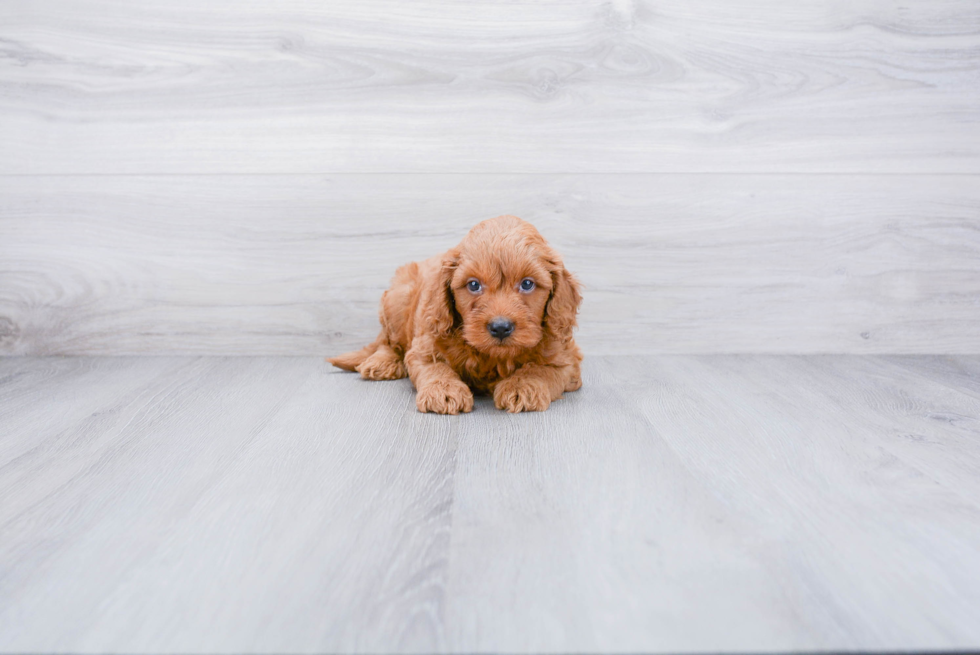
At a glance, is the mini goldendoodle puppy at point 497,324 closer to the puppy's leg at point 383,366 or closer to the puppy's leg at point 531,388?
the puppy's leg at point 531,388

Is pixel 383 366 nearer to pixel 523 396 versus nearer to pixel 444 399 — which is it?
pixel 444 399

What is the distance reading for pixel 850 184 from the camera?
249cm

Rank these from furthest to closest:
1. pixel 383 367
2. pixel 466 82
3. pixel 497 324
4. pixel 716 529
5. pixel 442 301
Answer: pixel 466 82 → pixel 383 367 → pixel 442 301 → pixel 497 324 → pixel 716 529

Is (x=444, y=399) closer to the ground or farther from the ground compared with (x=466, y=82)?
closer to the ground

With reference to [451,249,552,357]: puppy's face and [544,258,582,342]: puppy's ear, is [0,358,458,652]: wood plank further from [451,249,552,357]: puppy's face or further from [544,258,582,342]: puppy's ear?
[544,258,582,342]: puppy's ear

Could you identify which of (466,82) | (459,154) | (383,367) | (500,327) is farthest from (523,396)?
(466,82)

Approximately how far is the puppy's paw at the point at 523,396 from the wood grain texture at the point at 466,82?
0.96 metres

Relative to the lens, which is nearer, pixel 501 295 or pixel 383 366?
pixel 501 295

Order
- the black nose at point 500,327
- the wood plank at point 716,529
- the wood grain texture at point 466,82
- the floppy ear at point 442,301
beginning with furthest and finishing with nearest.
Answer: the wood grain texture at point 466,82 → the floppy ear at point 442,301 → the black nose at point 500,327 → the wood plank at point 716,529

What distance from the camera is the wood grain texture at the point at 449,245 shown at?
2.46 m

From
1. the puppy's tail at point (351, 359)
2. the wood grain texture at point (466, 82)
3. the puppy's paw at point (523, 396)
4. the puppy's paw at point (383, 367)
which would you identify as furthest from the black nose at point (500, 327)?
the wood grain texture at point (466, 82)

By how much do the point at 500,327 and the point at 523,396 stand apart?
216mm

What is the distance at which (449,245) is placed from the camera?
2.47 meters

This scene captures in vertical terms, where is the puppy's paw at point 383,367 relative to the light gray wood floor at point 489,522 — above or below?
below
